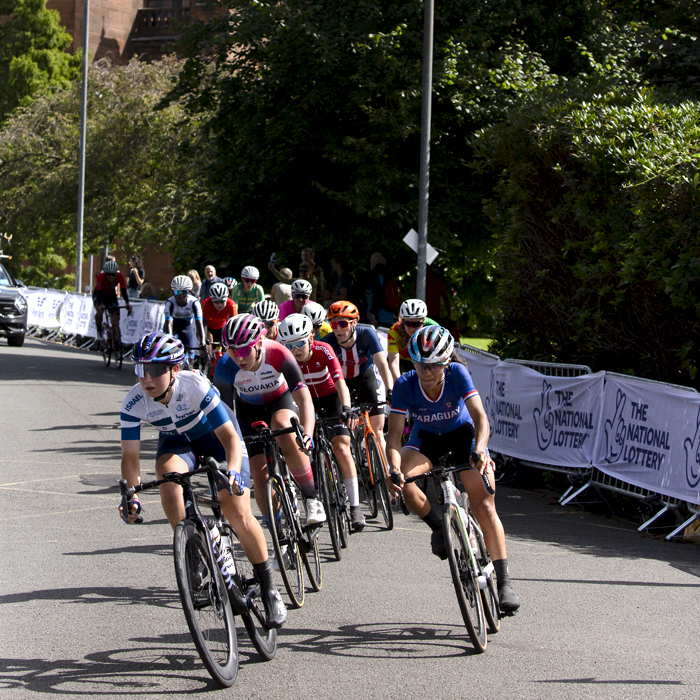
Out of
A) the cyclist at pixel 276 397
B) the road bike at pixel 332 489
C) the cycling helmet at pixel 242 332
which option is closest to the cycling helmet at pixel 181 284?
the road bike at pixel 332 489

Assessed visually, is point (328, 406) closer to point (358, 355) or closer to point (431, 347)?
point (358, 355)

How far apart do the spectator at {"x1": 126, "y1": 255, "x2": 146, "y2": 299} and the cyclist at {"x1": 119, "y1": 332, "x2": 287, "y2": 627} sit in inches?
773

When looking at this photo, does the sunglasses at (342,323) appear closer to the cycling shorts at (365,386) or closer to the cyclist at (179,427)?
the cycling shorts at (365,386)

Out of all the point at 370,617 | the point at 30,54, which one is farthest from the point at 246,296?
the point at 30,54

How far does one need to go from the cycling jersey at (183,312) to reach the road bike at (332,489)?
7.63 metres

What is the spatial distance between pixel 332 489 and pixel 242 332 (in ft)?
6.46

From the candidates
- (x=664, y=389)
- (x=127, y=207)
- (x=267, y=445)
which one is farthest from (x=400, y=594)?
(x=127, y=207)

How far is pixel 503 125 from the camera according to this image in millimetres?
14164

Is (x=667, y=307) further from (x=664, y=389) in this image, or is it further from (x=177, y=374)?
(x=177, y=374)

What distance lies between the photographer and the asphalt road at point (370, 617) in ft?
17.5

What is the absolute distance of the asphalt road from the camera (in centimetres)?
533

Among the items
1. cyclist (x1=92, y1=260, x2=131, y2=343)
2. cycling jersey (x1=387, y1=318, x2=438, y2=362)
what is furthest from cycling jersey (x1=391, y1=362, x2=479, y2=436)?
cyclist (x1=92, y1=260, x2=131, y2=343)

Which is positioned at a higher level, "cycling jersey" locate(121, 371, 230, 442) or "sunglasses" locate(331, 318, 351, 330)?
"sunglasses" locate(331, 318, 351, 330)

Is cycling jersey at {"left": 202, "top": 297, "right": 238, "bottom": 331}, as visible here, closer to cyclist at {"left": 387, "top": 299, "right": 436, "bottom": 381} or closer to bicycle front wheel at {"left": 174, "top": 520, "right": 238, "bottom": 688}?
cyclist at {"left": 387, "top": 299, "right": 436, "bottom": 381}
